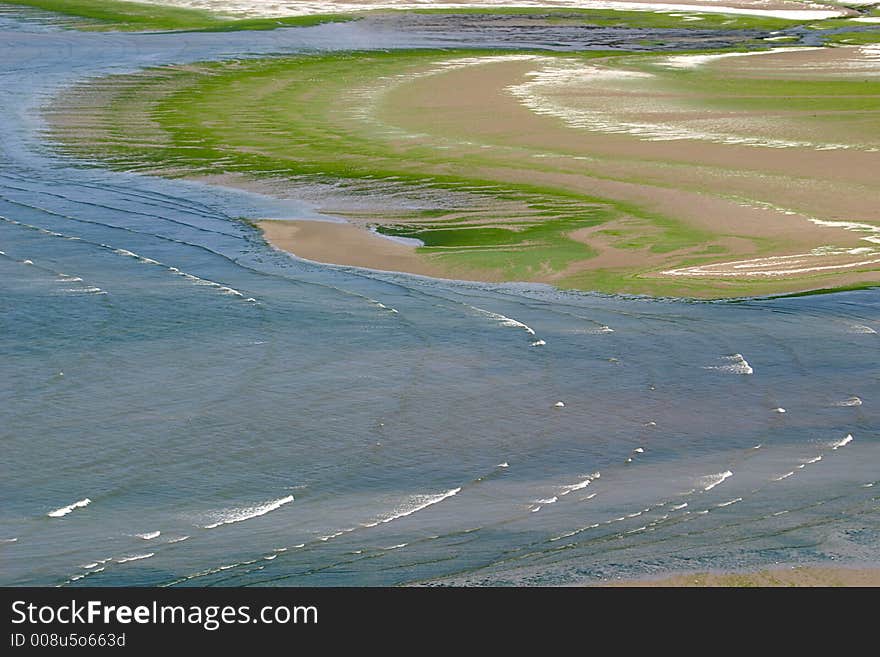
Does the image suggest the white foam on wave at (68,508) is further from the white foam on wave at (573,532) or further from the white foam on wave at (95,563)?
the white foam on wave at (573,532)

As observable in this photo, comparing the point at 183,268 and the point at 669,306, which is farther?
the point at 183,268

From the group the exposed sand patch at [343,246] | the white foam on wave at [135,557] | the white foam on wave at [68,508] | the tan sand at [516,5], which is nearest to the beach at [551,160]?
the exposed sand patch at [343,246]

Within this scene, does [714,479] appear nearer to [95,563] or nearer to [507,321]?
[95,563]

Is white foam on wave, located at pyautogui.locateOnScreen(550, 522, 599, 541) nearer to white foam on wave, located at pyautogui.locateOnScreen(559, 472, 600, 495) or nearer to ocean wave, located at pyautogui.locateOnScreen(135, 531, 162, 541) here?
white foam on wave, located at pyautogui.locateOnScreen(559, 472, 600, 495)

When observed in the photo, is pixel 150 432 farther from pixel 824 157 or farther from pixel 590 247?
pixel 824 157

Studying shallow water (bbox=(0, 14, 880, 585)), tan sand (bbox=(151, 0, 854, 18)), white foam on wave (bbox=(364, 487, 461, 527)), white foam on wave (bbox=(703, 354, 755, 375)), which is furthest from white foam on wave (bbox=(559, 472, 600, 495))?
tan sand (bbox=(151, 0, 854, 18))
